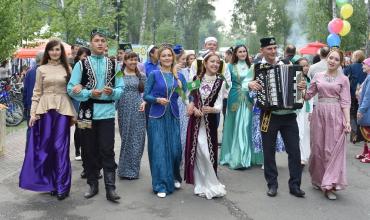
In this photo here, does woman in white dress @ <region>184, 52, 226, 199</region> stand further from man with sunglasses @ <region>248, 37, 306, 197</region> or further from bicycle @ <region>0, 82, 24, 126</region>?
bicycle @ <region>0, 82, 24, 126</region>

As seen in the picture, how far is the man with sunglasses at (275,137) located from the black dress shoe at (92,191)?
88.0 inches

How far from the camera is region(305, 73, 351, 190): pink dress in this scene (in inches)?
246

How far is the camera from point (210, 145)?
6.32 meters

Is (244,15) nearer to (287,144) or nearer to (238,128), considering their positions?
(238,128)

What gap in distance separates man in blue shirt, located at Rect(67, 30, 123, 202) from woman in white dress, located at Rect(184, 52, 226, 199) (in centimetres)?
100

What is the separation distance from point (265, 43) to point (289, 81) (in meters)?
0.68

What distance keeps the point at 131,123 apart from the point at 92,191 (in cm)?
137

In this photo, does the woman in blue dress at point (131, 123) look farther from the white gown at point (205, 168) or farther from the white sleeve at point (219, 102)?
the white sleeve at point (219, 102)

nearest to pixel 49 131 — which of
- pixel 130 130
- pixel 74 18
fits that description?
pixel 130 130

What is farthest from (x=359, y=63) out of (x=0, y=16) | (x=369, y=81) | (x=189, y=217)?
(x=0, y=16)

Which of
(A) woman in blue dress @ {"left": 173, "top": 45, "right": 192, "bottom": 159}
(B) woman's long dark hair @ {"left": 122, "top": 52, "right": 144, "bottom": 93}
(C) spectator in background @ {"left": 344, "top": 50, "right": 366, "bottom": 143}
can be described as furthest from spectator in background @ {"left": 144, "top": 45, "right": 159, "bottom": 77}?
(C) spectator in background @ {"left": 344, "top": 50, "right": 366, "bottom": 143}

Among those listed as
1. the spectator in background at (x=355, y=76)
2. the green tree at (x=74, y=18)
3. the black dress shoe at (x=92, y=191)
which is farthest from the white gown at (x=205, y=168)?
the green tree at (x=74, y=18)

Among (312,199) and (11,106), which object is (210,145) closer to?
(312,199)

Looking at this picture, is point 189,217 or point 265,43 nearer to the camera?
point 189,217
